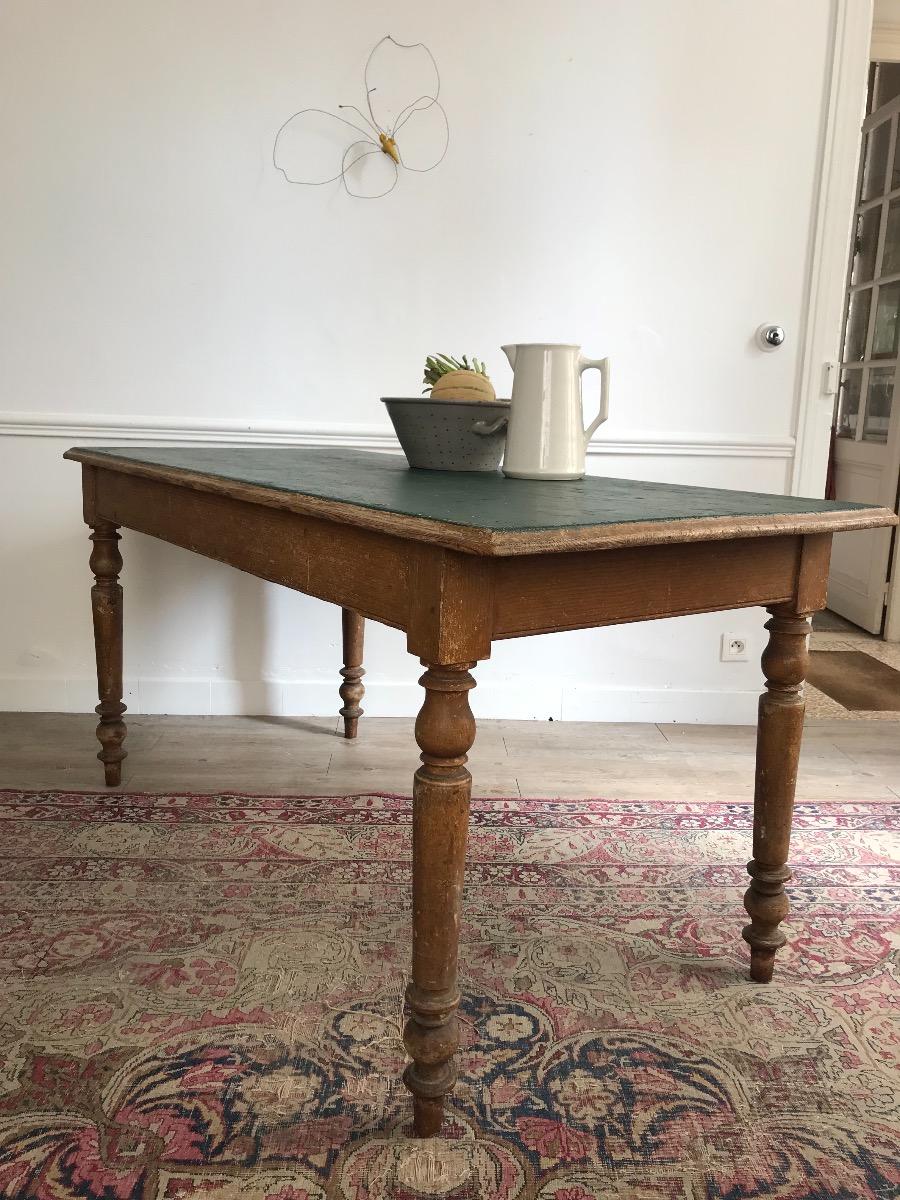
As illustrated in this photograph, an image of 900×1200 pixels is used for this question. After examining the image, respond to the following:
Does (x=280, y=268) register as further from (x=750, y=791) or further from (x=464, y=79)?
(x=750, y=791)

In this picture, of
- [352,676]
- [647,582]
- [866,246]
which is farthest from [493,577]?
[866,246]

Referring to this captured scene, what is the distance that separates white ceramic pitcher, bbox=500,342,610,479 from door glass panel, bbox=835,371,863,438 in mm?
3435

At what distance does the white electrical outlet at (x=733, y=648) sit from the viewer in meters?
2.94

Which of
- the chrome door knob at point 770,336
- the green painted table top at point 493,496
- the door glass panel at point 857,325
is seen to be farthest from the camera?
the door glass panel at point 857,325

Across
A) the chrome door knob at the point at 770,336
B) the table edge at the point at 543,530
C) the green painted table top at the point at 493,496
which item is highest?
the chrome door knob at the point at 770,336

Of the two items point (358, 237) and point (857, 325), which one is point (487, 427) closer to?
point (358, 237)

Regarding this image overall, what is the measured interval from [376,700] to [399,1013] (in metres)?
1.51

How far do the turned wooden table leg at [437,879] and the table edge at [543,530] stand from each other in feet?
0.55

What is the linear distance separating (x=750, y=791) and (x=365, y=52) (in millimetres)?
2147

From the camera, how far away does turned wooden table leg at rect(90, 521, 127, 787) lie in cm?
222

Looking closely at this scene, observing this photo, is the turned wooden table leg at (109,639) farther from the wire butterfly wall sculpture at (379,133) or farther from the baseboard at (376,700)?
the wire butterfly wall sculpture at (379,133)

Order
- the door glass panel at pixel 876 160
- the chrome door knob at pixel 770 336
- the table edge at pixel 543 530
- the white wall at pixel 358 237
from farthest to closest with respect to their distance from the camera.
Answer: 1. the door glass panel at pixel 876 160
2. the chrome door knob at pixel 770 336
3. the white wall at pixel 358 237
4. the table edge at pixel 543 530

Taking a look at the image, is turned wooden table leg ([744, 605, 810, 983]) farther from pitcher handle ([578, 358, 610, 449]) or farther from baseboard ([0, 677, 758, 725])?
baseboard ([0, 677, 758, 725])

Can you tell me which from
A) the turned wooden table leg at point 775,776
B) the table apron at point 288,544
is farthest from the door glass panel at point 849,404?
the table apron at point 288,544
